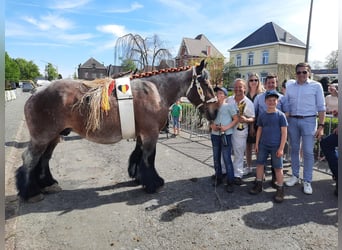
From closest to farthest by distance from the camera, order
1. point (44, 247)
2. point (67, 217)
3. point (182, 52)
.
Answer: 1. point (44, 247)
2. point (67, 217)
3. point (182, 52)

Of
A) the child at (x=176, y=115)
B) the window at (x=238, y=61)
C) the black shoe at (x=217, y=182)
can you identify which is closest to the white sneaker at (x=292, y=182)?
the black shoe at (x=217, y=182)

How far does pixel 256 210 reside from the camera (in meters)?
3.15

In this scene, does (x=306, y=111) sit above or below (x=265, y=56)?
below

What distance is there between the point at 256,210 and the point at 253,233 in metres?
0.56

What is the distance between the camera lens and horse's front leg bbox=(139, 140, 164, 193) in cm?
357

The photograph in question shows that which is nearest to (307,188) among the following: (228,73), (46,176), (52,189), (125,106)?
(125,106)

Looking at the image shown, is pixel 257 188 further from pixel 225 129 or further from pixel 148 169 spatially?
pixel 148 169

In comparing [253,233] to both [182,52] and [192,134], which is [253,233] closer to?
[192,134]

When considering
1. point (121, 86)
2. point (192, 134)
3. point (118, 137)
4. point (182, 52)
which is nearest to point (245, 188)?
point (118, 137)

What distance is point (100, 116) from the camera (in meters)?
3.31

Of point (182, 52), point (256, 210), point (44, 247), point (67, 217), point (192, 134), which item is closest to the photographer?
point (44, 247)

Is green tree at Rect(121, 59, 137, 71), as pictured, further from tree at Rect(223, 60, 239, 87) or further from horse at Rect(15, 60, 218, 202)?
tree at Rect(223, 60, 239, 87)

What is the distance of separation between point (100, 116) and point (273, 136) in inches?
99.6

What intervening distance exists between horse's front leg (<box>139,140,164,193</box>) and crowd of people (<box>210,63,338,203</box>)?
103cm
